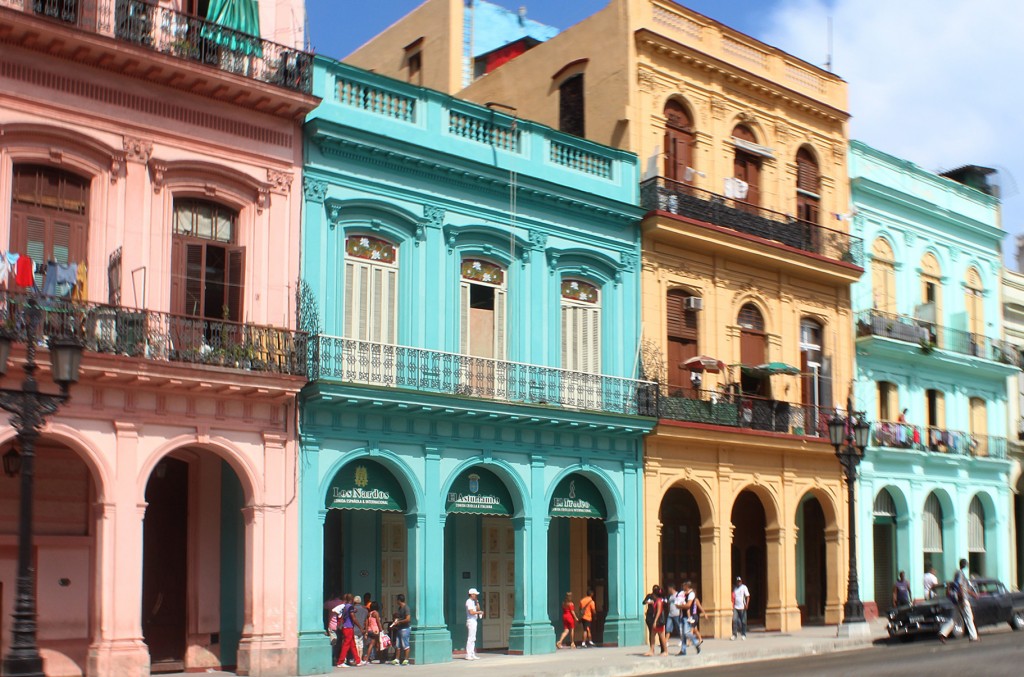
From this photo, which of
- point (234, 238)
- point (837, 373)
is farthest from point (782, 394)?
point (234, 238)

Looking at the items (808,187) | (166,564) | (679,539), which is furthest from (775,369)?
(166,564)

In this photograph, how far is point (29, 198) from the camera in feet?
61.1

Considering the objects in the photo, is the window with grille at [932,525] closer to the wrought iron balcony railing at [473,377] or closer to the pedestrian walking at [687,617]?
the wrought iron balcony railing at [473,377]

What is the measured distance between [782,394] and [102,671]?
1654 centimetres

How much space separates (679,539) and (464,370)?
8421 millimetres

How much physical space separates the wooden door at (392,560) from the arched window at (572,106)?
32.2 ft

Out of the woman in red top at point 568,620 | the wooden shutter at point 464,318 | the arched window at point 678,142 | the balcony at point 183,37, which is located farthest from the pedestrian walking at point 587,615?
the balcony at point 183,37

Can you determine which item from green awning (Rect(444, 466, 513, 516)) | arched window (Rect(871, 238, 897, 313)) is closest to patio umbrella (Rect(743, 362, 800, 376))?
arched window (Rect(871, 238, 897, 313))

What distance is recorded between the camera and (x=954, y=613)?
79.5ft

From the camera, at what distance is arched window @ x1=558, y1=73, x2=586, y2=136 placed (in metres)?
28.8

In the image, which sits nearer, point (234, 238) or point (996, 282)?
point (234, 238)

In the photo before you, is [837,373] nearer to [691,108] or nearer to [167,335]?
[691,108]

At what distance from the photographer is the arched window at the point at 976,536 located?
116ft

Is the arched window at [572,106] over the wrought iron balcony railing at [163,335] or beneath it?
over
